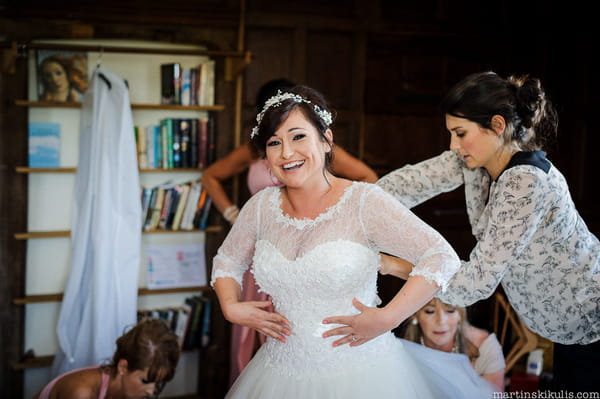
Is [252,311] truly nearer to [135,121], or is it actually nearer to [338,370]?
[338,370]

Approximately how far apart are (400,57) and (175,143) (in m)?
1.59

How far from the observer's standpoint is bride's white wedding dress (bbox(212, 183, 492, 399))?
69.0 inches

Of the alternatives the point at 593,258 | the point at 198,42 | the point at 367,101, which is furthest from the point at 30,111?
the point at 593,258

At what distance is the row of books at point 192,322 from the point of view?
149 inches

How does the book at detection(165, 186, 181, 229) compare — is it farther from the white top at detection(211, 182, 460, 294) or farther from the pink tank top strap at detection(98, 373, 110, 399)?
the white top at detection(211, 182, 460, 294)

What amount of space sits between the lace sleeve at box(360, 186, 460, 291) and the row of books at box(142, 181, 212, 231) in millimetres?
2067

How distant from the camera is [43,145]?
3.55 metres

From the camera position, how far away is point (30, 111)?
3543 millimetres

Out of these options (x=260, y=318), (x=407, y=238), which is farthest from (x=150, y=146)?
(x=407, y=238)

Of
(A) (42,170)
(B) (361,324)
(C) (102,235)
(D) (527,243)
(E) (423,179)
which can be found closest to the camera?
(B) (361,324)

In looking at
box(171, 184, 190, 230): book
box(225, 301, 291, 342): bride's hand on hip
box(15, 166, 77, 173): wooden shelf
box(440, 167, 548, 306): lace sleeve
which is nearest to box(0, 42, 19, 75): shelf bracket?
box(15, 166, 77, 173): wooden shelf

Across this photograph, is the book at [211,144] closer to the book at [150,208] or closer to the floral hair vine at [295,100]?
the book at [150,208]

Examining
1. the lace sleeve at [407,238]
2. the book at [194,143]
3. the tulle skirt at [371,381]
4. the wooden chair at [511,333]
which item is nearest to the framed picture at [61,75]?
the book at [194,143]

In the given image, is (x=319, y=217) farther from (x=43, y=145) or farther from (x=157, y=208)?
(x=43, y=145)
